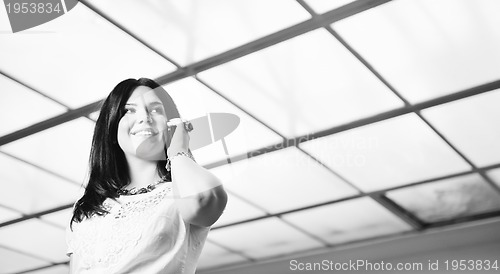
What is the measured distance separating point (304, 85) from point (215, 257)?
269 centimetres

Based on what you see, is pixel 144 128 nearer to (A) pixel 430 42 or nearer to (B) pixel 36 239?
(A) pixel 430 42

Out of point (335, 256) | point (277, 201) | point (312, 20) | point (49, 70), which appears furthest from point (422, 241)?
point (49, 70)

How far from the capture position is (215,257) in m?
5.62

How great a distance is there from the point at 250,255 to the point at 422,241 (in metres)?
1.40

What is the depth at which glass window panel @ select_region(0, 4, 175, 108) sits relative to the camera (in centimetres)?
303

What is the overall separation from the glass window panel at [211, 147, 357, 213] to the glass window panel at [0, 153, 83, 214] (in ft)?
3.29

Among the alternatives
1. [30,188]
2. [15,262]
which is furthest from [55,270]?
[30,188]

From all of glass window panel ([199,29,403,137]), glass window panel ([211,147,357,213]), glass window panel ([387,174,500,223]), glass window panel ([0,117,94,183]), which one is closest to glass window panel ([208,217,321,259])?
glass window panel ([211,147,357,213])

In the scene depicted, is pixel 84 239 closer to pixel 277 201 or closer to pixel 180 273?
pixel 180 273

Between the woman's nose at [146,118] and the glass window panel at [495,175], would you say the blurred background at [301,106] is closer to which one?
the glass window panel at [495,175]

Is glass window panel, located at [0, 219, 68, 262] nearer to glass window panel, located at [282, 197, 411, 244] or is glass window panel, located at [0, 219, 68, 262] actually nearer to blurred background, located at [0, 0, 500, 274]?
blurred background, located at [0, 0, 500, 274]

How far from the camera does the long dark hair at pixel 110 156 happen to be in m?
1.20

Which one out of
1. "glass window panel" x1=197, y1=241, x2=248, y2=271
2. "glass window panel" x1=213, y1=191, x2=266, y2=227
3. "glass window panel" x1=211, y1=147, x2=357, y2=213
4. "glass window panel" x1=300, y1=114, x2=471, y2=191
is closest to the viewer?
"glass window panel" x1=300, y1=114, x2=471, y2=191

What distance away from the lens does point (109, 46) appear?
313cm
